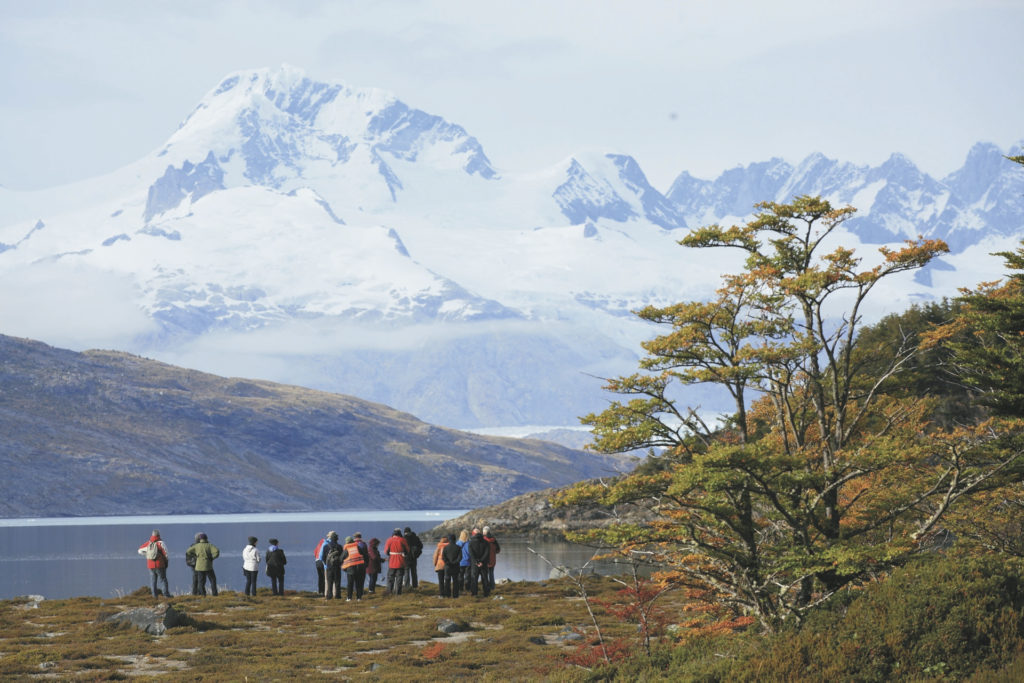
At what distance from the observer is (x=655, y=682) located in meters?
20.2

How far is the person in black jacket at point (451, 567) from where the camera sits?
41500mm

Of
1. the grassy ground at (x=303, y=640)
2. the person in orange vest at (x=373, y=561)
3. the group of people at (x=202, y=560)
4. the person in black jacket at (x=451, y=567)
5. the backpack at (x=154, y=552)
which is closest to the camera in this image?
the grassy ground at (x=303, y=640)

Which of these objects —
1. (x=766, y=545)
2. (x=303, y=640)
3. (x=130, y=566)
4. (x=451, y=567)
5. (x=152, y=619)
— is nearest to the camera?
(x=766, y=545)

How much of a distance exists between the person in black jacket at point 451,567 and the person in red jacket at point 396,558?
1.91 metres

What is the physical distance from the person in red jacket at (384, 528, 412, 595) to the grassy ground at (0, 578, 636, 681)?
1225 millimetres

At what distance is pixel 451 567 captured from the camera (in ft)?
137

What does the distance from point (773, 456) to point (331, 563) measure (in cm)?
2525

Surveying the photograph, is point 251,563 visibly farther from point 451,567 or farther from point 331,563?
point 451,567

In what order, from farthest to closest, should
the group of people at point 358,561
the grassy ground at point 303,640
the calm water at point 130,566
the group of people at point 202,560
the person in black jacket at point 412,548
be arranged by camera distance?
the calm water at point 130,566 → the person in black jacket at point 412,548 → the group of people at point 358,561 → the group of people at point 202,560 → the grassy ground at point 303,640

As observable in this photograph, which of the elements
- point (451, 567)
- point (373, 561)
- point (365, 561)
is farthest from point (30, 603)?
point (451, 567)

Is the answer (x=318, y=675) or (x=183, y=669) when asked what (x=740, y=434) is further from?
(x=183, y=669)

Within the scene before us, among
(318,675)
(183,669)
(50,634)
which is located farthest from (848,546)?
(50,634)

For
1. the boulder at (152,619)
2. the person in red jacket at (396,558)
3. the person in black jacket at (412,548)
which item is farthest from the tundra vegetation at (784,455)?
the person in black jacket at (412,548)

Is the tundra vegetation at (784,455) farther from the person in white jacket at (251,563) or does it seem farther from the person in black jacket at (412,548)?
the person in white jacket at (251,563)
